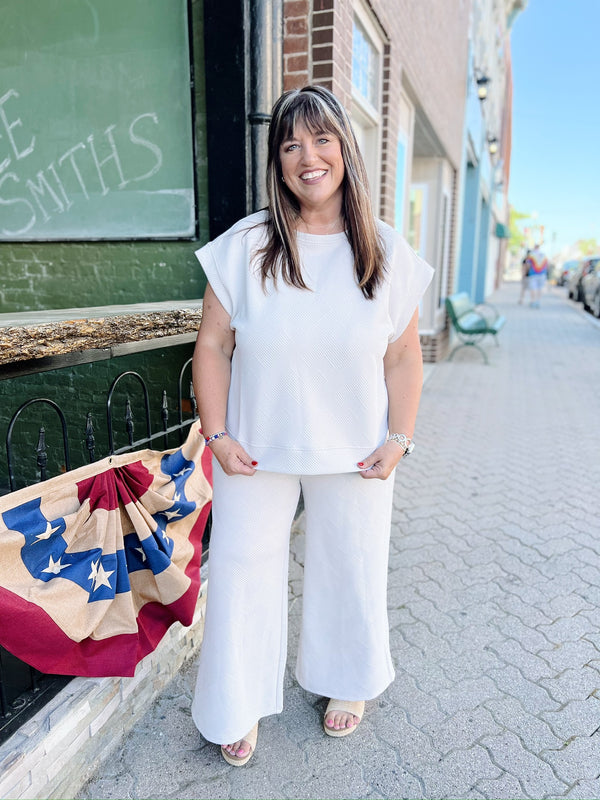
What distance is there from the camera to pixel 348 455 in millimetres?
1824

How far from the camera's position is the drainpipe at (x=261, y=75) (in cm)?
311

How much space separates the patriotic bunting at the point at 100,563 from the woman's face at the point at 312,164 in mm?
1108

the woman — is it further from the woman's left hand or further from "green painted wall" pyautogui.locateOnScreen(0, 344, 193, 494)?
"green painted wall" pyautogui.locateOnScreen(0, 344, 193, 494)

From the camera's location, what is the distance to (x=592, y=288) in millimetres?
20656

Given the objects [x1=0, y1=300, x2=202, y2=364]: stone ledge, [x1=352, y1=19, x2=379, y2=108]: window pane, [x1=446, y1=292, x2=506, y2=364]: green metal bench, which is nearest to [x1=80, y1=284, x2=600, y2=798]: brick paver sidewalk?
[x1=0, y1=300, x2=202, y2=364]: stone ledge

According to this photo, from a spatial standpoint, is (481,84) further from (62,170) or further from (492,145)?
(62,170)

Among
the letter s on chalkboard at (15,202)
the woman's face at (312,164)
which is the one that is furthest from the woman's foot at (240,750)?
the letter s on chalkboard at (15,202)

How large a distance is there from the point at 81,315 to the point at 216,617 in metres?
1.11

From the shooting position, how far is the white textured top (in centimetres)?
171

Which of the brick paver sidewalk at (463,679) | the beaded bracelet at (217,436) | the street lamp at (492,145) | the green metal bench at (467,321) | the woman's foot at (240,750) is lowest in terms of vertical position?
the brick paver sidewalk at (463,679)

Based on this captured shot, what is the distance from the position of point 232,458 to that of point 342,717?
3.64ft

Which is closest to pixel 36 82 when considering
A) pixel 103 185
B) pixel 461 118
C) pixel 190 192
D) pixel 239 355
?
pixel 103 185

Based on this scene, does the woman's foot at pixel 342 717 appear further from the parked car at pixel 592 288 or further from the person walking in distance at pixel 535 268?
the person walking in distance at pixel 535 268

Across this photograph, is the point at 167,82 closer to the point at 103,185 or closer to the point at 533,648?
the point at 103,185
